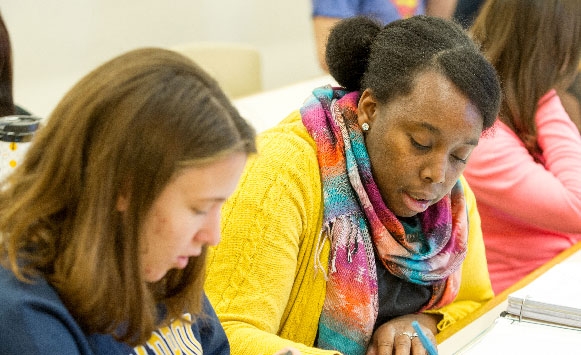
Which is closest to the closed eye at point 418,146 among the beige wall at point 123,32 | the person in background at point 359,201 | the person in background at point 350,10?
the person in background at point 359,201

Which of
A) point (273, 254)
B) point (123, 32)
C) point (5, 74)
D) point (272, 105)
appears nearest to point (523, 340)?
point (273, 254)

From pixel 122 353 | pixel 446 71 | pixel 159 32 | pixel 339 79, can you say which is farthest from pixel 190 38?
pixel 122 353

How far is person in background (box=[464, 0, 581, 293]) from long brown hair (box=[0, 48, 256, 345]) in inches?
45.2

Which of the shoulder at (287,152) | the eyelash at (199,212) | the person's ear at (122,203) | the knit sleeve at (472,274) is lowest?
the knit sleeve at (472,274)

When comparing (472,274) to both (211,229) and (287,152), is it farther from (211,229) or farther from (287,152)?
(211,229)

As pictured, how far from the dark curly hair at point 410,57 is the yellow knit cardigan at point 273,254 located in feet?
0.54

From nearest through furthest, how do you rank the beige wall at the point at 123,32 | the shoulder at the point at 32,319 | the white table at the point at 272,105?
Result: the shoulder at the point at 32,319
the white table at the point at 272,105
the beige wall at the point at 123,32

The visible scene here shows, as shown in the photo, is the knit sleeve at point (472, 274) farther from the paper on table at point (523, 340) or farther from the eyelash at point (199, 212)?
the eyelash at point (199, 212)

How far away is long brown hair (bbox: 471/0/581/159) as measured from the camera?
A: 1875 millimetres

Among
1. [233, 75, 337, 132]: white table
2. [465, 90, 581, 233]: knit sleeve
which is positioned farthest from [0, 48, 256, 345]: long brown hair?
[233, 75, 337, 132]: white table

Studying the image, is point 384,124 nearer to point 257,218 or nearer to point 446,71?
point 446,71

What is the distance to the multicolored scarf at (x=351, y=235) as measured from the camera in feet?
4.33

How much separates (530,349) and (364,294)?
289 mm

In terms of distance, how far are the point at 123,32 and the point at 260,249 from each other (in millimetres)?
2478
